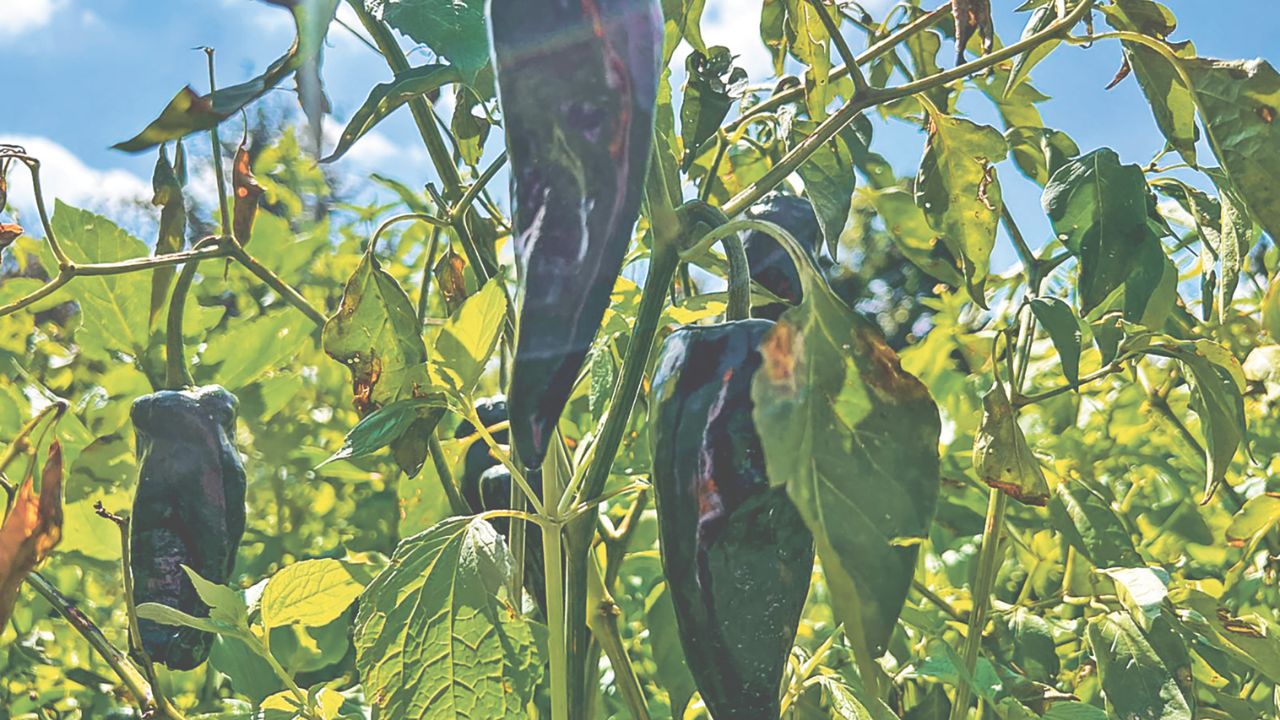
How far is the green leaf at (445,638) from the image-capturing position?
0.41 metres

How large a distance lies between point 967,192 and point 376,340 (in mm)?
252

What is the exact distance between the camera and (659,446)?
366 millimetres

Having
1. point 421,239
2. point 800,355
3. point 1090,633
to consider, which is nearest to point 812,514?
point 800,355

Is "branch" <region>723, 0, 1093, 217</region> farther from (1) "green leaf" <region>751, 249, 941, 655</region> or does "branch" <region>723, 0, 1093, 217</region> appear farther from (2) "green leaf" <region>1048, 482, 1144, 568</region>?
(2) "green leaf" <region>1048, 482, 1144, 568</region>

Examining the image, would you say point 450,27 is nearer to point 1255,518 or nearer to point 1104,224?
point 1104,224

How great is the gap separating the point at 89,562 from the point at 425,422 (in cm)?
46

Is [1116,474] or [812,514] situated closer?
[812,514]

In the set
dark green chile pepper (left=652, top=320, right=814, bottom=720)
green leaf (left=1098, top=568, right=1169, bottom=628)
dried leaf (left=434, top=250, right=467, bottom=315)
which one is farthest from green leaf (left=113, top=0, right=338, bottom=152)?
green leaf (left=1098, top=568, right=1169, bottom=628)

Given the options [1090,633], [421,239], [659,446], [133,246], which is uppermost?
[421,239]

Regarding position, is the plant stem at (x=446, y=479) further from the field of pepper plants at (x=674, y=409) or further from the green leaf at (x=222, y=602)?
the green leaf at (x=222, y=602)

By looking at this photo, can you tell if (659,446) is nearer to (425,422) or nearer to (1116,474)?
(425,422)

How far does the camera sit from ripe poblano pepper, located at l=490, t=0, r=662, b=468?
294 millimetres

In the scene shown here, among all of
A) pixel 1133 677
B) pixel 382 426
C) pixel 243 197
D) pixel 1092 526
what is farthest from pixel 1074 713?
pixel 243 197

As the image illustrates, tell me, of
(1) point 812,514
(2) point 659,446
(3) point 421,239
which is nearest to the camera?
(1) point 812,514
